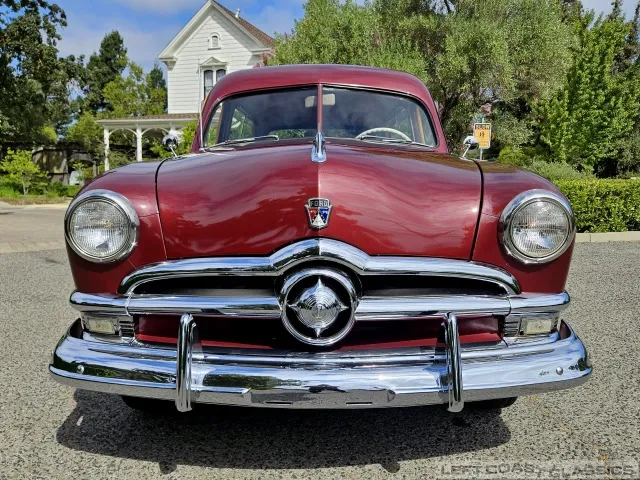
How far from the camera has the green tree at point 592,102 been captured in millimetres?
15312

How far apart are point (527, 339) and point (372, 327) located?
571 millimetres

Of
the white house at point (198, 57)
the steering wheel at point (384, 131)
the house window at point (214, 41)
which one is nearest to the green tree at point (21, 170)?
the white house at point (198, 57)

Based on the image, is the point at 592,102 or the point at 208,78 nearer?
the point at 592,102

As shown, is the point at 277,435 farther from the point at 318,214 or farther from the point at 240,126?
the point at 240,126

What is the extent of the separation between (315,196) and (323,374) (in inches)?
23.5

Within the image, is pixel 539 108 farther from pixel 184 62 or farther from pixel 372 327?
pixel 372 327

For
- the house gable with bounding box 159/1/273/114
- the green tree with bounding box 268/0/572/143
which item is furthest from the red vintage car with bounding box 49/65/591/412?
the house gable with bounding box 159/1/273/114

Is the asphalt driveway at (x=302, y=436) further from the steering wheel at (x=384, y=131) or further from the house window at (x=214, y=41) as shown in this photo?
the house window at (x=214, y=41)

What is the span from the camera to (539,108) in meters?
17.5

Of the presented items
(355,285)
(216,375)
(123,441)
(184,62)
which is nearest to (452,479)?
(355,285)

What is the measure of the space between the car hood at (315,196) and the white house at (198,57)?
2028cm

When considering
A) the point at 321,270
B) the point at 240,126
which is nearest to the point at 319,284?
the point at 321,270

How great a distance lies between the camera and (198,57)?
73.9 feet

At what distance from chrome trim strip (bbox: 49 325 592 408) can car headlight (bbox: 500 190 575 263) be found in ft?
1.10
